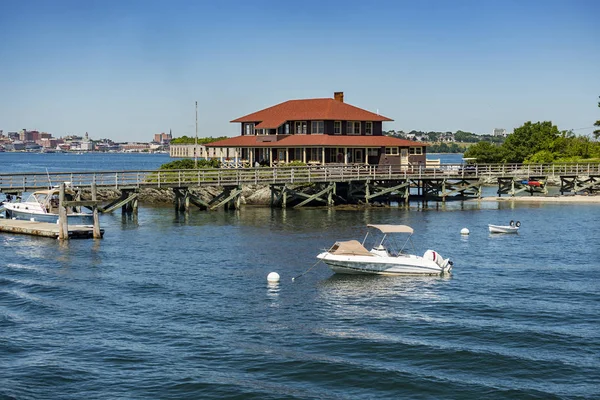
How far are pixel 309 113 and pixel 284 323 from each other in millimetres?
51462

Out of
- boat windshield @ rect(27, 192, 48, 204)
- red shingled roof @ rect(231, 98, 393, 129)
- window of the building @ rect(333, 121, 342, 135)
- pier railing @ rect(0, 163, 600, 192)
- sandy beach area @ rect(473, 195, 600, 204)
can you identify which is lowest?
sandy beach area @ rect(473, 195, 600, 204)

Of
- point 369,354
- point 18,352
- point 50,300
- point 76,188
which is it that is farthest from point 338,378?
point 76,188

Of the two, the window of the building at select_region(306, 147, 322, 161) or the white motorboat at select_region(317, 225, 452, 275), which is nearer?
the white motorboat at select_region(317, 225, 452, 275)

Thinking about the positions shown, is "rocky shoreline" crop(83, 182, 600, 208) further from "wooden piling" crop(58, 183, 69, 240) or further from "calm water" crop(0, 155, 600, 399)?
"calm water" crop(0, 155, 600, 399)

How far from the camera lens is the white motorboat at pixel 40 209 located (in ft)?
168

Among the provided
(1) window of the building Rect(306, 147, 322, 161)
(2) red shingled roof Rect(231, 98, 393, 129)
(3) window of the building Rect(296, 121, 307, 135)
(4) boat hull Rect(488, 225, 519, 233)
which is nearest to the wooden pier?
(1) window of the building Rect(306, 147, 322, 161)

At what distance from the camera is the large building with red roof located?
73062 millimetres

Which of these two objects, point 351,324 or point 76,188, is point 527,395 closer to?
point 351,324

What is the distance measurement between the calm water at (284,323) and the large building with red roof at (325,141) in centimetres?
2887

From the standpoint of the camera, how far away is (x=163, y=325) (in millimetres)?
26672

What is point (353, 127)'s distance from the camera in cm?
7644

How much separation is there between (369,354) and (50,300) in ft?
43.9

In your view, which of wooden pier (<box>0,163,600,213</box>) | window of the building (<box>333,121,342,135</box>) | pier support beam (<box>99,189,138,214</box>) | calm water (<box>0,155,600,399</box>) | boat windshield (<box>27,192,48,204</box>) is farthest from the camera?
window of the building (<box>333,121,342,135</box>)

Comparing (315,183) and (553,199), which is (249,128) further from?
(553,199)
